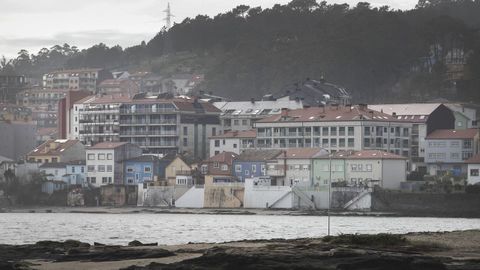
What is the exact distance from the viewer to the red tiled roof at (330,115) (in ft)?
369

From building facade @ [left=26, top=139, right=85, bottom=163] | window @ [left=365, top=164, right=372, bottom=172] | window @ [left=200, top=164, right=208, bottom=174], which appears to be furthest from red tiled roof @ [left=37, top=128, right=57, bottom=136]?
window @ [left=365, top=164, right=372, bottom=172]

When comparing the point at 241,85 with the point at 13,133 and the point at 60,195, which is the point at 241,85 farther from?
the point at 60,195

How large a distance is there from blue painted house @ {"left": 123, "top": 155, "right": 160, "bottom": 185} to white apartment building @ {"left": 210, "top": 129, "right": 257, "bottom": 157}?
6.75m

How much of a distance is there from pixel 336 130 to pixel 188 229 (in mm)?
43661

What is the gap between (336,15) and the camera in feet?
627

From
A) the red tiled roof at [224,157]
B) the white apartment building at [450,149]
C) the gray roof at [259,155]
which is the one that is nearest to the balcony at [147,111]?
the red tiled roof at [224,157]

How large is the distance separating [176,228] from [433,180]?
3500cm

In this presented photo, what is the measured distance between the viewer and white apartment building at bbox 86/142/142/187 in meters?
117

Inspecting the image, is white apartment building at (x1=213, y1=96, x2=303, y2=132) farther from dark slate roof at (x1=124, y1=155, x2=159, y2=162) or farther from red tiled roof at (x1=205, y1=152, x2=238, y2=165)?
red tiled roof at (x1=205, y1=152, x2=238, y2=165)

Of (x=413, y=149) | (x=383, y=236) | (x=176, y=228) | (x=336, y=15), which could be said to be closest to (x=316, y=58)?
(x=336, y=15)

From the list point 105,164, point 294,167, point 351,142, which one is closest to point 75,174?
point 105,164

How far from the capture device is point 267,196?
341 ft

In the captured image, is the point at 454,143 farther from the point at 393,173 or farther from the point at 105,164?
the point at 105,164

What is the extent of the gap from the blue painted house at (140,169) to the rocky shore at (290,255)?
2964 inches
